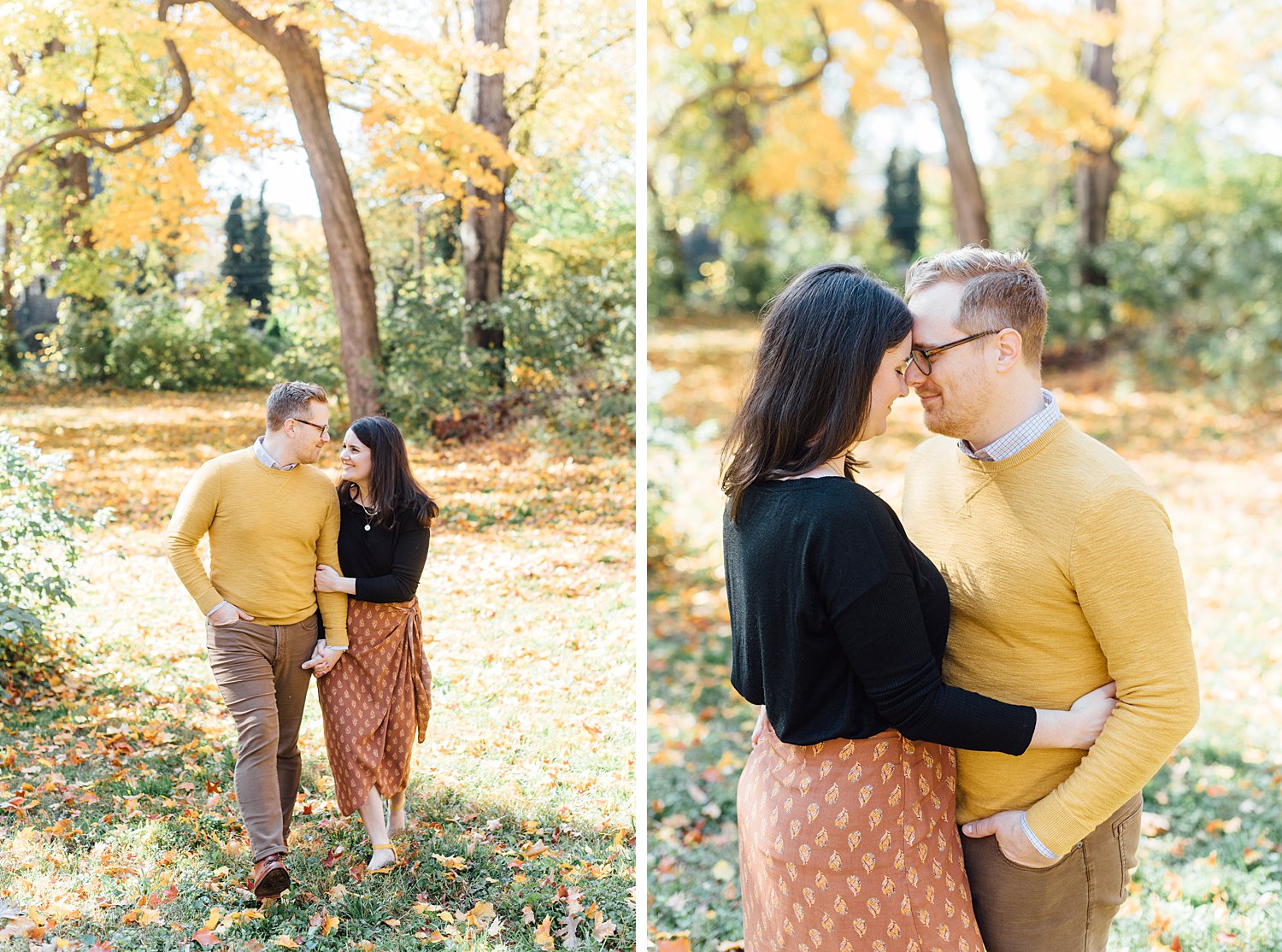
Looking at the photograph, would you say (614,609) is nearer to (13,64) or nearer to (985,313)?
(985,313)

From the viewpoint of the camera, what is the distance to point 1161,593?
1792 millimetres

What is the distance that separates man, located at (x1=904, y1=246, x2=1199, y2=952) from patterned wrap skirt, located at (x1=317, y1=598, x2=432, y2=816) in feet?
5.40

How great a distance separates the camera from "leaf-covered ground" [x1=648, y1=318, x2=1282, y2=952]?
3588 mm

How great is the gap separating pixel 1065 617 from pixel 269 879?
6.80ft

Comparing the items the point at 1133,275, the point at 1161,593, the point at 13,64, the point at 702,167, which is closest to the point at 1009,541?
the point at 1161,593

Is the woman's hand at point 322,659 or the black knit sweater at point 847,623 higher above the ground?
the black knit sweater at point 847,623

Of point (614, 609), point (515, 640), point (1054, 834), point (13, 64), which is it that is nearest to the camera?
point (1054, 834)

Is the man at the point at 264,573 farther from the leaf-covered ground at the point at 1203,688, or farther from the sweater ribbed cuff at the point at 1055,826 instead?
the sweater ribbed cuff at the point at 1055,826

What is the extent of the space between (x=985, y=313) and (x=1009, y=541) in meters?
0.43

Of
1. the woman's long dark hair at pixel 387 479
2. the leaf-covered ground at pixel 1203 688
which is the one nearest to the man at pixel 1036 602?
the leaf-covered ground at pixel 1203 688

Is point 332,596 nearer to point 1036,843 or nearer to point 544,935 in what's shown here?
point 544,935

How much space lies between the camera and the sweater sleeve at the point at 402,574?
9.78 ft

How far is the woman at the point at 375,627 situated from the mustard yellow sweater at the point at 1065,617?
159 centimetres

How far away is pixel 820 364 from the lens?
185 cm
